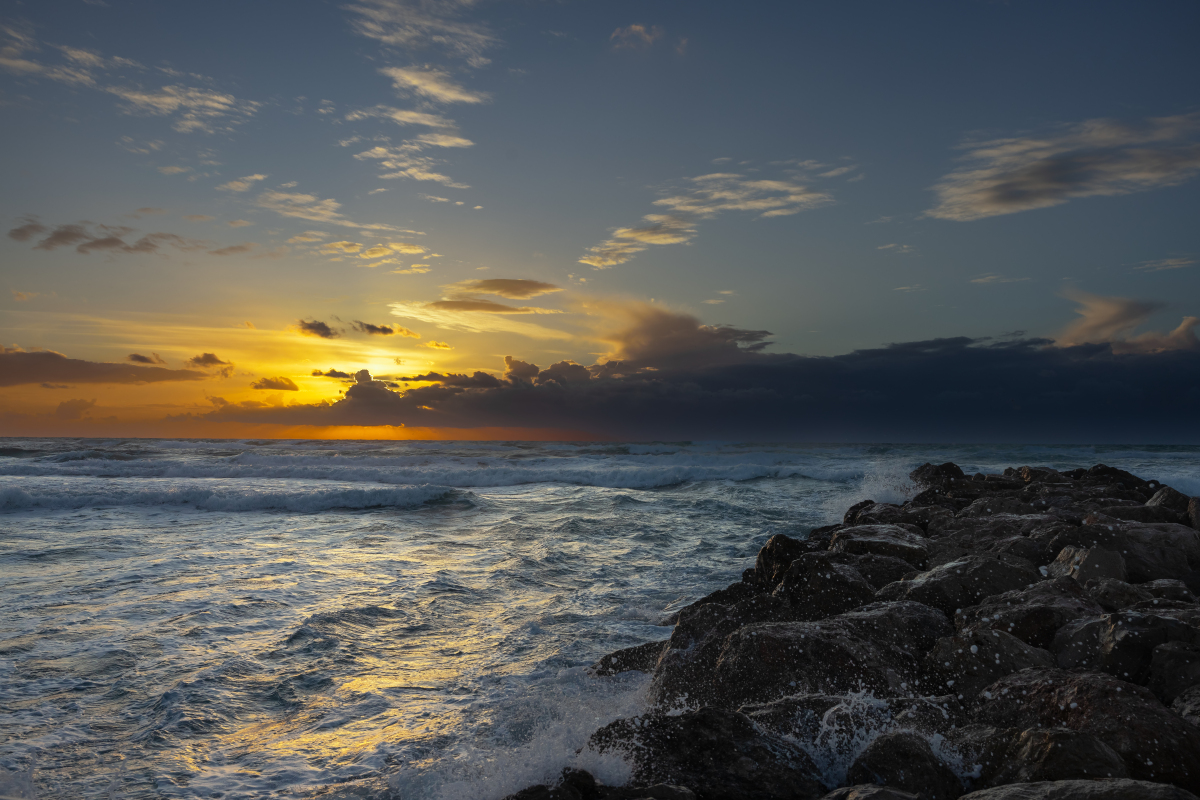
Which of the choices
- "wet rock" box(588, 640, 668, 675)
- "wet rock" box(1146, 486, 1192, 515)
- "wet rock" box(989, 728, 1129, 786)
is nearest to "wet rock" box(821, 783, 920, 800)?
"wet rock" box(989, 728, 1129, 786)

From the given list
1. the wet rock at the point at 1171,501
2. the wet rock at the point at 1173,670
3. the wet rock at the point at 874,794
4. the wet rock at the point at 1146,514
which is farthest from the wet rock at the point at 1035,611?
the wet rock at the point at 1171,501

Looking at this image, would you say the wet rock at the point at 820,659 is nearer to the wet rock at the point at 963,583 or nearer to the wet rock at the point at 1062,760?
the wet rock at the point at 963,583

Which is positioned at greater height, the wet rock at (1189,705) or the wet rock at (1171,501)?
the wet rock at (1171,501)

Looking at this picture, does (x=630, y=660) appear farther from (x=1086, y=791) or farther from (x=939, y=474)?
(x=939, y=474)

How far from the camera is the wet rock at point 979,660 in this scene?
13.4ft

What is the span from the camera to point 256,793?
3.72 metres

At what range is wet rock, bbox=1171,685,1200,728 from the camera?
3.34 m

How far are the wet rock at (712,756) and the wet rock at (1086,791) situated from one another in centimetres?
82

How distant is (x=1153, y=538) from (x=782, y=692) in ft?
16.6

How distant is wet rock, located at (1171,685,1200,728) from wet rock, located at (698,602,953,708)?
131 cm

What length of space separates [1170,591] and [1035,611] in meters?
1.65

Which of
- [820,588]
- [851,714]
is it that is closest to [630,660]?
[820,588]

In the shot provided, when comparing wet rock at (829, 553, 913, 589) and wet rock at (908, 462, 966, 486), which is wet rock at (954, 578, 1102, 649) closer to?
wet rock at (829, 553, 913, 589)

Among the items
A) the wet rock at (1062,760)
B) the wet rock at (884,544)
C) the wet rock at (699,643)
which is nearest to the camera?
the wet rock at (1062,760)
